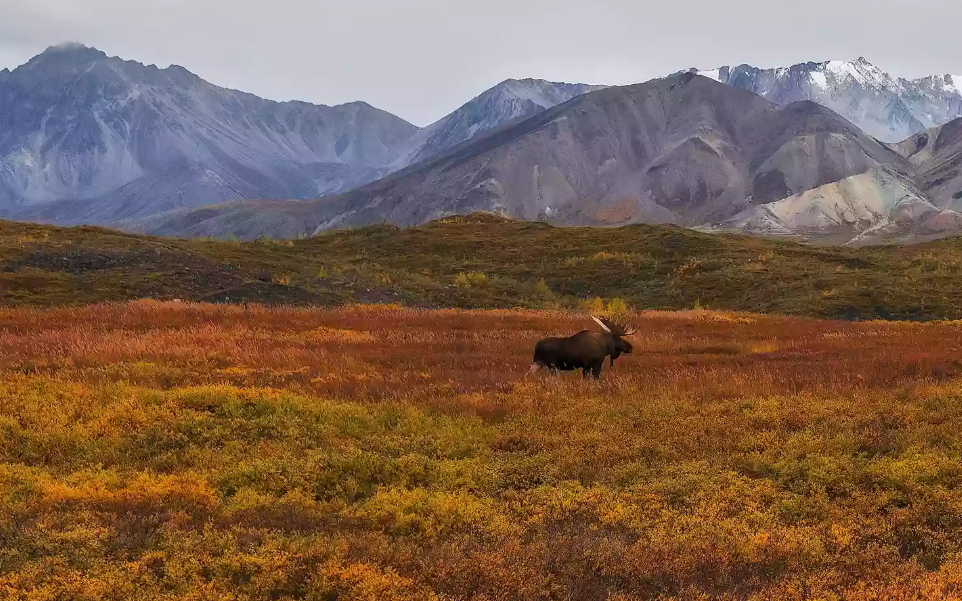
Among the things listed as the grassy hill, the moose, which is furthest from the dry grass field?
the grassy hill

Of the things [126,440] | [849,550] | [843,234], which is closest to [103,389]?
[126,440]

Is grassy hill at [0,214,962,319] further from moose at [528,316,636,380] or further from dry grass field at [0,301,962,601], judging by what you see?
moose at [528,316,636,380]

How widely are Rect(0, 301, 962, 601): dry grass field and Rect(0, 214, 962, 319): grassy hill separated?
21.6m

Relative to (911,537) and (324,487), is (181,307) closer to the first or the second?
(324,487)

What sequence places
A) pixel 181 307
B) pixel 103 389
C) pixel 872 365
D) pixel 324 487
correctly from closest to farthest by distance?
pixel 324 487, pixel 103 389, pixel 872 365, pixel 181 307

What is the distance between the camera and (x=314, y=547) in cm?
748

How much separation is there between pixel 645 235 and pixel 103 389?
3087 inches

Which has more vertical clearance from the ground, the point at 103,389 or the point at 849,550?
the point at 103,389

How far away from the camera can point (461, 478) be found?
32.5 feet

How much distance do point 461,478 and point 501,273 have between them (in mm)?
59622

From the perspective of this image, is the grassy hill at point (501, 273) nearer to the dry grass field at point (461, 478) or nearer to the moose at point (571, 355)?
the dry grass field at point (461, 478)

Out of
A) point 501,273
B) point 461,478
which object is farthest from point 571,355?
point 501,273

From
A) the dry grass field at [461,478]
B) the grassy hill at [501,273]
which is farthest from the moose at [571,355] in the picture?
the grassy hill at [501,273]

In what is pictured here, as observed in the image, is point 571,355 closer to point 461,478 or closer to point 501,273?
point 461,478
